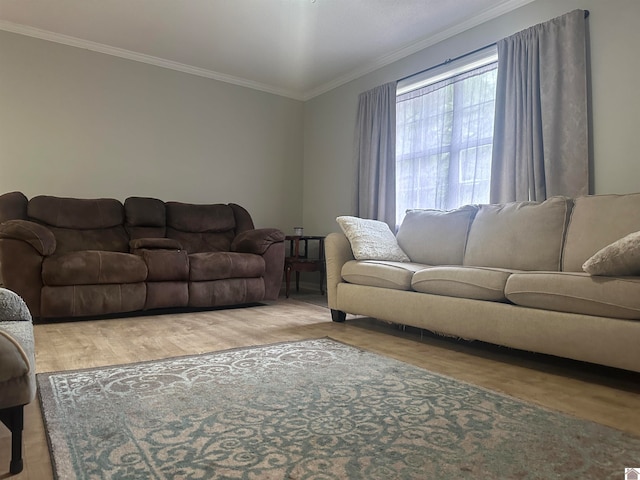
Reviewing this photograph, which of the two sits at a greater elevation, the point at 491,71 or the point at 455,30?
the point at 455,30

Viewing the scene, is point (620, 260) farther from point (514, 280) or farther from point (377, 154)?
point (377, 154)

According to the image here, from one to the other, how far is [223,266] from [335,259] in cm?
109

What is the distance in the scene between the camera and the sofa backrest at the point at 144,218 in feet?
13.5

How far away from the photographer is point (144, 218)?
415 cm

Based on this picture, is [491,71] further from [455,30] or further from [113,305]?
[113,305]

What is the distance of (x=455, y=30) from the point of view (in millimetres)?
3854

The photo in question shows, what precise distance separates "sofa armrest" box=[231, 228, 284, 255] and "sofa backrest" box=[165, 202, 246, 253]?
382 mm

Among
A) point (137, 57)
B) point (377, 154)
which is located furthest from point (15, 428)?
point (137, 57)

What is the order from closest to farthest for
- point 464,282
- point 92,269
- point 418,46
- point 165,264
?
point 464,282
point 92,269
point 165,264
point 418,46

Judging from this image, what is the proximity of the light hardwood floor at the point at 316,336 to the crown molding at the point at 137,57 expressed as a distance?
8.96ft

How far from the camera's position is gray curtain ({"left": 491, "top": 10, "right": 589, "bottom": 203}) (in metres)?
2.97

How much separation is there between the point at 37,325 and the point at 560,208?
3.54m

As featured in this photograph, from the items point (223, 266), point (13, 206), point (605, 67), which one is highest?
point (605, 67)

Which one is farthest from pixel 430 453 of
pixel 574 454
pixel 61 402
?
pixel 61 402
